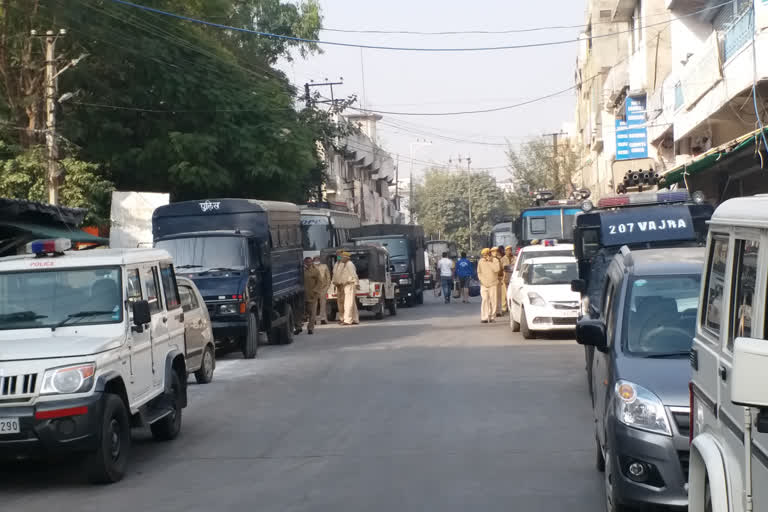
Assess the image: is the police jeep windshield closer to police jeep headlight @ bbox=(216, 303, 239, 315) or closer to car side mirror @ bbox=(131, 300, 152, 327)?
car side mirror @ bbox=(131, 300, 152, 327)

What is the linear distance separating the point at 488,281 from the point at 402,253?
445 inches

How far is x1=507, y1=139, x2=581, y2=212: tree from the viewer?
6969 cm

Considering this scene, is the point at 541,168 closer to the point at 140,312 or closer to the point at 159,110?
the point at 159,110

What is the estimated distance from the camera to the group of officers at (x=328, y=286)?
1043 inches

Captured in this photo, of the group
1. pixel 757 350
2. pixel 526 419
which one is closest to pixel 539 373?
pixel 526 419

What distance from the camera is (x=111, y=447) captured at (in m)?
9.09

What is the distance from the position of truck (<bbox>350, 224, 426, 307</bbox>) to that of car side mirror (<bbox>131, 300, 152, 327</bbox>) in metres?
26.1

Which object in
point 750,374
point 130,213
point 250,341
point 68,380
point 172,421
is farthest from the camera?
point 130,213

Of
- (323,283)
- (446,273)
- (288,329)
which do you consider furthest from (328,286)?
(446,273)

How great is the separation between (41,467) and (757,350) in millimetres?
8204

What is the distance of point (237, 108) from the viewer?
33.7 m

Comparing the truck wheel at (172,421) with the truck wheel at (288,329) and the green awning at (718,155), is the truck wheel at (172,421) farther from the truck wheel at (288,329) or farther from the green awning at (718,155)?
the truck wheel at (288,329)

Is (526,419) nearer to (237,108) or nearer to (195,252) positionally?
(195,252)

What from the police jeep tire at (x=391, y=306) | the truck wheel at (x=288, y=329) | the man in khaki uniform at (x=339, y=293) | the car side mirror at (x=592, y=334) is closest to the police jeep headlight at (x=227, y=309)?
the truck wheel at (x=288, y=329)
